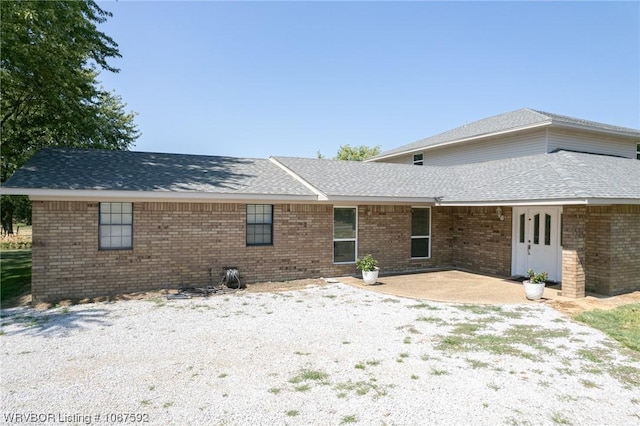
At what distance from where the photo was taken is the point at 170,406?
177 inches

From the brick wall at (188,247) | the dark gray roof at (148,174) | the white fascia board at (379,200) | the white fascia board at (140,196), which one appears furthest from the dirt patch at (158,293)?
the dark gray roof at (148,174)

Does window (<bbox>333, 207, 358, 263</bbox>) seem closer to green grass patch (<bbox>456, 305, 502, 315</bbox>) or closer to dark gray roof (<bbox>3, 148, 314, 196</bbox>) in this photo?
dark gray roof (<bbox>3, 148, 314, 196</bbox>)

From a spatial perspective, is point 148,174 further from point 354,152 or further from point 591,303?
point 354,152

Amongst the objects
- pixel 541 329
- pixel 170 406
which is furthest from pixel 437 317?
pixel 170 406

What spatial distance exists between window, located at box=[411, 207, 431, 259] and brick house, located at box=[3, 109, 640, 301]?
0.04 metres

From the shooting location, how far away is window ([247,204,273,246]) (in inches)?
474

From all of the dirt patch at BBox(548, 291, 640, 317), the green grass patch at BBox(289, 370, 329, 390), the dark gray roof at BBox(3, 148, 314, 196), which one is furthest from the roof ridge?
the green grass patch at BBox(289, 370, 329, 390)

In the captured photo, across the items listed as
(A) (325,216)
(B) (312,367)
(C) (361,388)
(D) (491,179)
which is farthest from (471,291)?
(C) (361,388)

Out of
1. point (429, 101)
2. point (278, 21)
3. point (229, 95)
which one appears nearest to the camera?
point (278, 21)

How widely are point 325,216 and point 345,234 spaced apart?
3.27 feet

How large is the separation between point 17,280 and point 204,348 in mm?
9815

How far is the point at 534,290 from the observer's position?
9.80 meters

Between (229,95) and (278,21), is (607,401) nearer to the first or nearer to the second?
(278,21)

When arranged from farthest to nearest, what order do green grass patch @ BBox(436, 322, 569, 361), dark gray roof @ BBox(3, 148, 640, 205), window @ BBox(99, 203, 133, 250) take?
window @ BBox(99, 203, 133, 250)
dark gray roof @ BBox(3, 148, 640, 205)
green grass patch @ BBox(436, 322, 569, 361)
